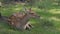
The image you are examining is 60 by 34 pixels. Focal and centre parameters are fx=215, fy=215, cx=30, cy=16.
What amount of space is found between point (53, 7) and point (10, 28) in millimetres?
2690

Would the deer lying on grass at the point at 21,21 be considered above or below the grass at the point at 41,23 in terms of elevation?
above

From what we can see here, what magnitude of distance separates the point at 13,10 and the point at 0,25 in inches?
59.3

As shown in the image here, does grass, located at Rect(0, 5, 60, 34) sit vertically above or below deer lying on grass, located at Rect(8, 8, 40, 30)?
below

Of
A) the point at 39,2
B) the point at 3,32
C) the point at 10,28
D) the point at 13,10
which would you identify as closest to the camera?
the point at 3,32

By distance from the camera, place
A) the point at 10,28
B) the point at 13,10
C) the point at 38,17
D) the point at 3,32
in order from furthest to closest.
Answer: the point at 13,10 < the point at 38,17 < the point at 10,28 < the point at 3,32

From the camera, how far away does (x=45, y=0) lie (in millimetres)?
7137

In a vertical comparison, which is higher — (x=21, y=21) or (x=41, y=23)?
(x=21, y=21)

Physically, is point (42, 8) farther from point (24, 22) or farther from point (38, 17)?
point (24, 22)

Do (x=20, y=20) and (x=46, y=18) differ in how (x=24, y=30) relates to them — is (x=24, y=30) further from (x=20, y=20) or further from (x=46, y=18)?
(x=46, y=18)

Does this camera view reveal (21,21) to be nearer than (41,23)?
Yes

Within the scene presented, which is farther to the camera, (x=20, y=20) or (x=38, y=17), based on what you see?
(x=38, y=17)

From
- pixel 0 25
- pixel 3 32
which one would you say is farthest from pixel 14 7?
pixel 3 32

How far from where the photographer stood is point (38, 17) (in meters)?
6.12

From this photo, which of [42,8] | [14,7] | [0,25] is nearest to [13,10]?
[14,7]
